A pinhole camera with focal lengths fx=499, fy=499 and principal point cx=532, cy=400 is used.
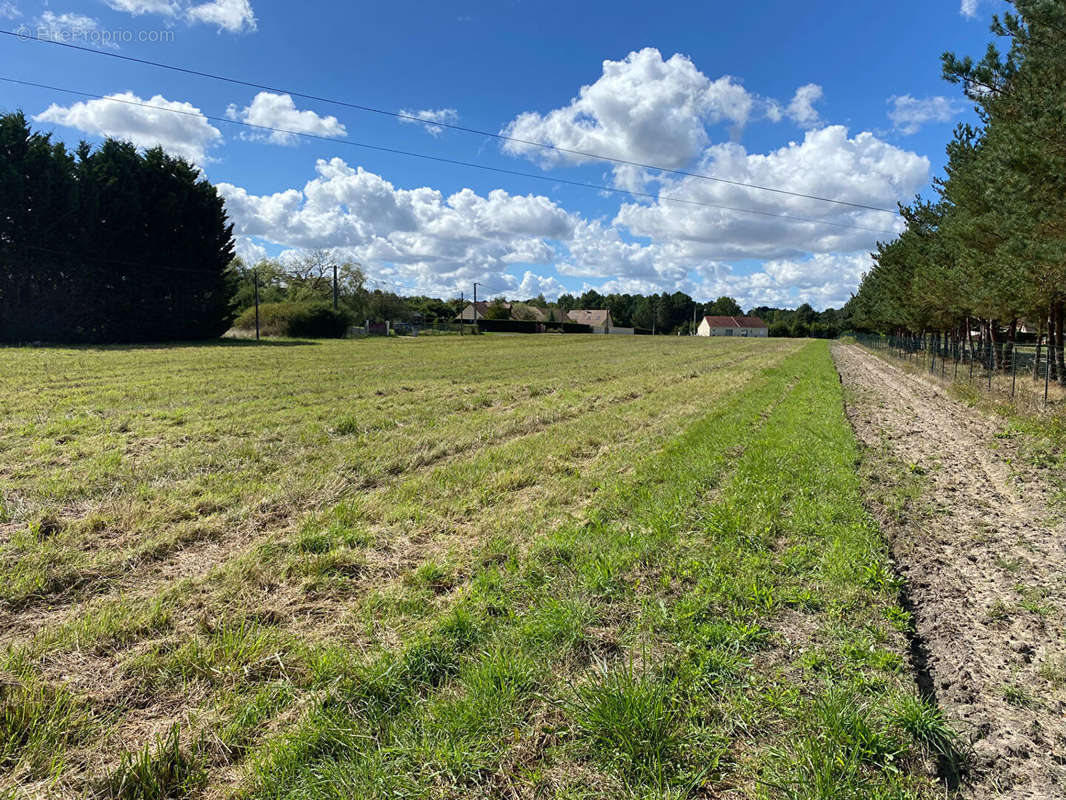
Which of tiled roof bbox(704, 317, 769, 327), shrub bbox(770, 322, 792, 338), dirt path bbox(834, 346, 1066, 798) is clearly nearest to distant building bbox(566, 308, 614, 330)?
tiled roof bbox(704, 317, 769, 327)

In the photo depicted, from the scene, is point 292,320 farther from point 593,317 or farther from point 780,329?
point 780,329

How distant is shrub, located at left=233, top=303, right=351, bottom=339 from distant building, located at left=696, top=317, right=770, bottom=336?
330 ft

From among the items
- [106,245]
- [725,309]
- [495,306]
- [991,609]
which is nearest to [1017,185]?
[991,609]

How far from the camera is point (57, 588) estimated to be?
12.2 ft

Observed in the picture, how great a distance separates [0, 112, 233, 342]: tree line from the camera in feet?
100

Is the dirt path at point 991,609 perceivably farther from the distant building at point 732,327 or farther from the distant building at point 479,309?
the distant building at point 732,327

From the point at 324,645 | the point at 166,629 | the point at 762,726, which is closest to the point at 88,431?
the point at 166,629

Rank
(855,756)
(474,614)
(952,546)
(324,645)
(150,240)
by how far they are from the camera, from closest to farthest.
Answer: (855,756) < (324,645) < (474,614) < (952,546) < (150,240)

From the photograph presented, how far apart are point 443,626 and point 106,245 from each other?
147 feet

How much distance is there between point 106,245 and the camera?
35.0m

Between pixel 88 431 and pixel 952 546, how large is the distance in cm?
1201

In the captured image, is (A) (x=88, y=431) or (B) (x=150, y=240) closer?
(A) (x=88, y=431)

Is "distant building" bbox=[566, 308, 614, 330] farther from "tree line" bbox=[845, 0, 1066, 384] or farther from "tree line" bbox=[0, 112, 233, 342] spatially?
"tree line" bbox=[845, 0, 1066, 384]

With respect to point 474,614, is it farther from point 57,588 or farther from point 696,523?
point 57,588
